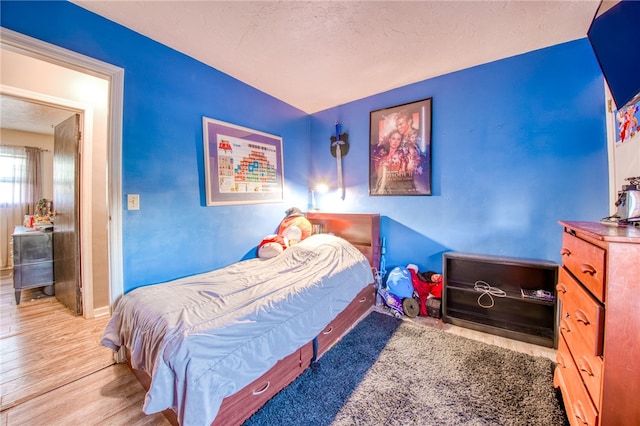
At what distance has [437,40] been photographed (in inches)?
75.9

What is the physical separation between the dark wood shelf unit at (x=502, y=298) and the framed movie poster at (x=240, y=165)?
6.74 ft

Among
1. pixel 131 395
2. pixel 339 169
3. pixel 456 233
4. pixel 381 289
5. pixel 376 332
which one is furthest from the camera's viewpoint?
pixel 339 169

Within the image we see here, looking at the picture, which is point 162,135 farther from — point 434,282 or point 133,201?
point 434,282

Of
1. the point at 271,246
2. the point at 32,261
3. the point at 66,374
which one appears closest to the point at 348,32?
the point at 271,246

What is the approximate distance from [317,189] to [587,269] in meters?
2.68

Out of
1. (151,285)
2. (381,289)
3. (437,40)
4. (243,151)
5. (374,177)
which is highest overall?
(437,40)

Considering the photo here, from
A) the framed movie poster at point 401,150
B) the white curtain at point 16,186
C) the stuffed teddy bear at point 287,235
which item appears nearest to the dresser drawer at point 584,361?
the framed movie poster at point 401,150

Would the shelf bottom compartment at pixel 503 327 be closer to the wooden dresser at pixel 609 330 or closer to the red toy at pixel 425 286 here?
the red toy at pixel 425 286

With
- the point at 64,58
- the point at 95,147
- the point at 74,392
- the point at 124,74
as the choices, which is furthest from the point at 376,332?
the point at 95,147

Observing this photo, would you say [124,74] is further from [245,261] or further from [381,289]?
[381,289]

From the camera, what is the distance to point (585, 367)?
100 centimetres

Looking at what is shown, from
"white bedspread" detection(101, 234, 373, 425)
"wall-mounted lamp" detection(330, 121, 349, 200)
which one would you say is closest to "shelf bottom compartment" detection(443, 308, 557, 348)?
"white bedspread" detection(101, 234, 373, 425)

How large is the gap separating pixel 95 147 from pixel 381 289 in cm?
345

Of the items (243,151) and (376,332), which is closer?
(376,332)
